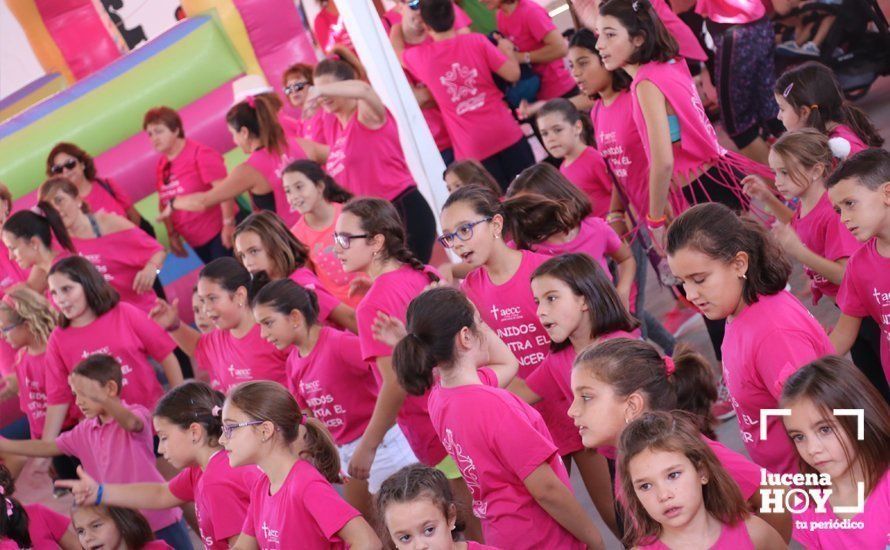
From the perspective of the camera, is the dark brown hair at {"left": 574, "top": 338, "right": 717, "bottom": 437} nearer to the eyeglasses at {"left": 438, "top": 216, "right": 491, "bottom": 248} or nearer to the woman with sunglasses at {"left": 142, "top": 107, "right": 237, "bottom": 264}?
the eyeglasses at {"left": 438, "top": 216, "right": 491, "bottom": 248}

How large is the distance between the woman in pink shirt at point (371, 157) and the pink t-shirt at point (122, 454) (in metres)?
1.44

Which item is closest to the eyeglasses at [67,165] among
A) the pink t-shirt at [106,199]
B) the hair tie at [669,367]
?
the pink t-shirt at [106,199]

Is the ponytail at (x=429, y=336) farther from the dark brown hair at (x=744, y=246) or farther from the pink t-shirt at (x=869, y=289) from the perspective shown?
the pink t-shirt at (x=869, y=289)

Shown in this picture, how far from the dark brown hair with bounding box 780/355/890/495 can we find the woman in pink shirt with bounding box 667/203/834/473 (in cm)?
29

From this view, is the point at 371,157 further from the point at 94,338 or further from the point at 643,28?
the point at 643,28

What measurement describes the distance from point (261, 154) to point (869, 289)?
3.39 metres

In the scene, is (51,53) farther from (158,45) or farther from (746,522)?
(746,522)

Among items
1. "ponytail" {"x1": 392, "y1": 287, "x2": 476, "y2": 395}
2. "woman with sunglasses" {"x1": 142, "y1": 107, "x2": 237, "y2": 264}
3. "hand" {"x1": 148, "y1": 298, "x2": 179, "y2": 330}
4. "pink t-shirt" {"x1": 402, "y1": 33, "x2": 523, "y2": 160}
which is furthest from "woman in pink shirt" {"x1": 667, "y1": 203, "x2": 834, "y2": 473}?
"woman with sunglasses" {"x1": 142, "y1": 107, "x2": 237, "y2": 264}

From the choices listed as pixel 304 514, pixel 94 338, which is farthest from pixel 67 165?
pixel 304 514

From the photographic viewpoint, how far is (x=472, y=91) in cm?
587

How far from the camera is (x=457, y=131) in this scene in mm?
5938

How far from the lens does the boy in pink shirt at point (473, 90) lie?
5820 mm

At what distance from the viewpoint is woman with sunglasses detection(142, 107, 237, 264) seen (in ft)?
20.5

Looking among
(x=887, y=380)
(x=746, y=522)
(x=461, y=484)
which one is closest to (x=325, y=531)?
(x=461, y=484)
